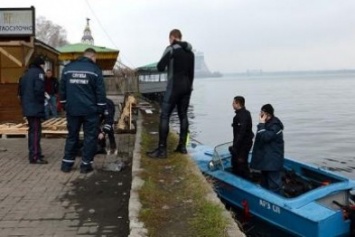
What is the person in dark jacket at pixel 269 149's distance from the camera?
8008 mm

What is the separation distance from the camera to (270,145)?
8.13 metres

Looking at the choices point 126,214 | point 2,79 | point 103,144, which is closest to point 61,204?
point 126,214

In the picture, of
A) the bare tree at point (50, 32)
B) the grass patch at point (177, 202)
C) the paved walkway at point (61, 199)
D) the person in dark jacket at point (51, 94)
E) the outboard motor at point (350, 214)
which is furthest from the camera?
the bare tree at point (50, 32)

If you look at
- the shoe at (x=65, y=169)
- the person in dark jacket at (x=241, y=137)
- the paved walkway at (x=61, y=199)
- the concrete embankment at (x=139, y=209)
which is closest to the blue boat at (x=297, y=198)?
the person in dark jacket at (x=241, y=137)

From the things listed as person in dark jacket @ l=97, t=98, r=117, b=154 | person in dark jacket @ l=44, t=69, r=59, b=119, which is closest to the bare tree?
person in dark jacket @ l=44, t=69, r=59, b=119

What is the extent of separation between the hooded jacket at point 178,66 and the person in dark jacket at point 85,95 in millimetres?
961

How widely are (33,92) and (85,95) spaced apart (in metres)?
1.34

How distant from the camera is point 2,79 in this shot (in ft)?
43.8

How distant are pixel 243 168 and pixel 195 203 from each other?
3871 millimetres

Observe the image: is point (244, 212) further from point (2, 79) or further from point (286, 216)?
point (2, 79)

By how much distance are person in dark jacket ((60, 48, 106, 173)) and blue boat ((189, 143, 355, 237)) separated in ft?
9.69

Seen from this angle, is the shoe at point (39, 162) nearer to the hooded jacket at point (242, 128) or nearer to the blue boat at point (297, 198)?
the blue boat at point (297, 198)

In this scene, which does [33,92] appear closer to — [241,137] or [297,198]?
[241,137]

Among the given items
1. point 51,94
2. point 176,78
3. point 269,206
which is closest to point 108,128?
point 176,78
